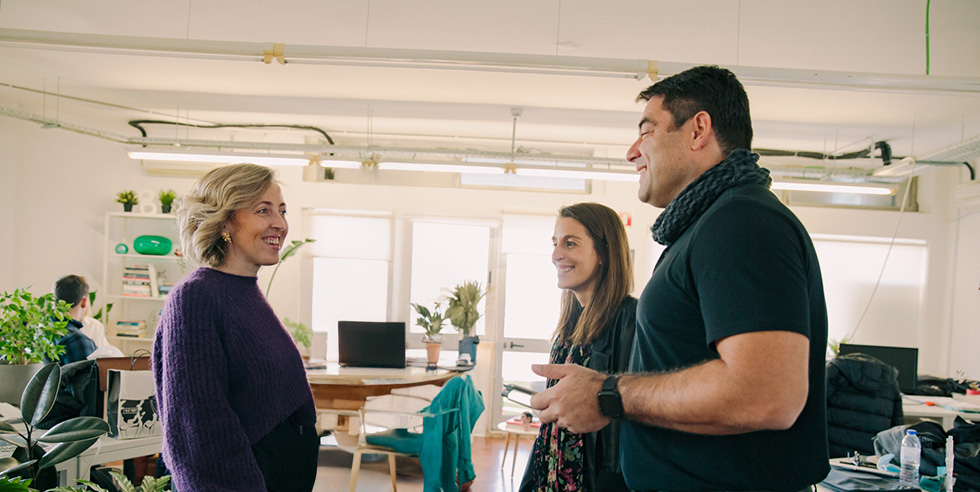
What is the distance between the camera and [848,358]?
4.13m

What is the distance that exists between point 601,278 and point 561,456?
61 cm

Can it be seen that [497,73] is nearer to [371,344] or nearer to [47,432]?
[371,344]

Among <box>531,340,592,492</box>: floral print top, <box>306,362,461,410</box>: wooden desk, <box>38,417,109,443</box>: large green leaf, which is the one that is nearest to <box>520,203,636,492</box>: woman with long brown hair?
<box>531,340,592,492</box>: floral print top

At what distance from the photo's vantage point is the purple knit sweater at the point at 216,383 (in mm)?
1534

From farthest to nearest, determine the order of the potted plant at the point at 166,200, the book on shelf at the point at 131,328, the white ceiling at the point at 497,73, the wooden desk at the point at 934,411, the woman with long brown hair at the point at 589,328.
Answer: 1. the book on shelf at the point at 131,328
2. the potted plant at the point at 166,200
3. the wooden desk at the point at 934,411
4. the white ceiling at the point at 497,73
5. the woman with long brown hair at the point at 589,328

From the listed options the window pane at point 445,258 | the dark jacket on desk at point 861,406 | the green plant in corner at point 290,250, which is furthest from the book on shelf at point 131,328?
the dark jacket on desk at point 861,406

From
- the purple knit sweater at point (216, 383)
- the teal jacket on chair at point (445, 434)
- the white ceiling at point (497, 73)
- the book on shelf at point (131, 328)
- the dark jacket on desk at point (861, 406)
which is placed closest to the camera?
the purple knit sweater at point (216, 383)

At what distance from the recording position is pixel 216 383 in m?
1.56

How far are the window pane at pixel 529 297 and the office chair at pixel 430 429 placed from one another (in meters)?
3.22

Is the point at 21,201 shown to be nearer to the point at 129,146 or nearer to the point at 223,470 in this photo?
the point at 129,146

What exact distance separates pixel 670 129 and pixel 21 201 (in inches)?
310

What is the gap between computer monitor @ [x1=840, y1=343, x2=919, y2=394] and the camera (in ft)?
18.3

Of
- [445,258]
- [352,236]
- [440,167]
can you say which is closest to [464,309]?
[445,258]

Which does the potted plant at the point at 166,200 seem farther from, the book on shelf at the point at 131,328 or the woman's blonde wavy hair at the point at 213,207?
the woman's blonde wavy hair at the point at 213,207
